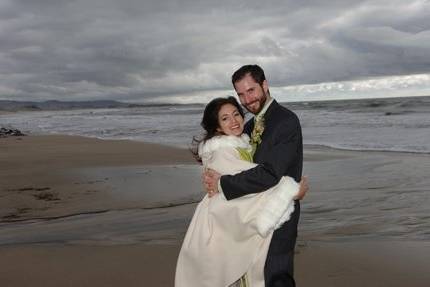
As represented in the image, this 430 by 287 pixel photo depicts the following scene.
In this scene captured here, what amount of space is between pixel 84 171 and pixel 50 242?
6.52m

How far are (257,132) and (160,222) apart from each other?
452 centimetres

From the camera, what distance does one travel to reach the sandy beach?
16.6ft

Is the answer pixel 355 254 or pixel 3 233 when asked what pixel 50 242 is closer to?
pixel 3 233

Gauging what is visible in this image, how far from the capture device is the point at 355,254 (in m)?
5.43

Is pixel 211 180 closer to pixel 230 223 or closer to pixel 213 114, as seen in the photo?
pixel 230 223

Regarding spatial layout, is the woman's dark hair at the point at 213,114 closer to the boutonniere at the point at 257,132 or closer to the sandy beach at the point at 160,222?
the boutonniere at the point at 257,132

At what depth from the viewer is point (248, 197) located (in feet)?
9.29

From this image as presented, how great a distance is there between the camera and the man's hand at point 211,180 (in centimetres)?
290

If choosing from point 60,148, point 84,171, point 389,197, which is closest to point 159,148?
point 60,148

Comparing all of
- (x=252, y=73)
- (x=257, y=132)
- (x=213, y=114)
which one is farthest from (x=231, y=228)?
(x=252, y=73)

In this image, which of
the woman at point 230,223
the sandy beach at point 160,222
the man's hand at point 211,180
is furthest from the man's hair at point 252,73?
the sandy beach at point 160,222

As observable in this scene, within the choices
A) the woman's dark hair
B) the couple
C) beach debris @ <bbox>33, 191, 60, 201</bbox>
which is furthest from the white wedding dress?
beach debris @ <bbox>33, 191, 60, 201</bbox>

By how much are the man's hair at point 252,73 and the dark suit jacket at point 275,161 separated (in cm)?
18

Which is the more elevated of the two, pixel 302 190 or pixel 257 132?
pixel 257 132
